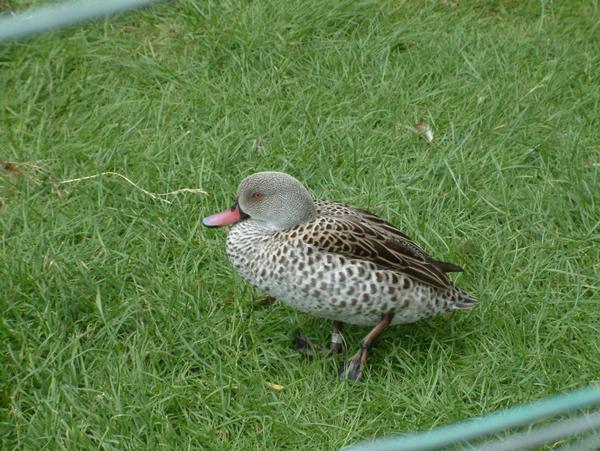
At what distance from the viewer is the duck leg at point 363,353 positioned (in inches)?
147

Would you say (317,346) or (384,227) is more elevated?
(384,227)

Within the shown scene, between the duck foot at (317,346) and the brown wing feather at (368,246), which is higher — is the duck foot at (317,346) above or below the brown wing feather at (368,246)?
below

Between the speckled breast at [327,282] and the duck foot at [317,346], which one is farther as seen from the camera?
the duck foot at [317,346]

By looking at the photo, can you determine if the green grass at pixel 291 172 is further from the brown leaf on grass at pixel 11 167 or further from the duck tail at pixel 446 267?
the duck tail at pixel 446 267

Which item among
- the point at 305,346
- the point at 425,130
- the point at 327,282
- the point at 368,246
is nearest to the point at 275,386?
the point at 305,346

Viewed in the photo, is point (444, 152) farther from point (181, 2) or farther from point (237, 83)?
point (181, 2)

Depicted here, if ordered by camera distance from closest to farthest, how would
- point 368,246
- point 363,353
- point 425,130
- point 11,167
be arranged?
point 368,246
point 363,353
point 11,167
point 425,130

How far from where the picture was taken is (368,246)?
3652 mm

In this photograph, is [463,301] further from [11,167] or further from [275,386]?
[11,167]

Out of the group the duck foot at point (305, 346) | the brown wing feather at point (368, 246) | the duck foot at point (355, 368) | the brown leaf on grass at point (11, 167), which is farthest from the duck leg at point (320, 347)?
the brown leaf on grass at point (11, 167)

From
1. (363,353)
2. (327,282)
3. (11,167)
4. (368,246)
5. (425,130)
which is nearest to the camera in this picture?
(327,282)

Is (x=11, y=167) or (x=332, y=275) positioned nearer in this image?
(x=332, y=275)

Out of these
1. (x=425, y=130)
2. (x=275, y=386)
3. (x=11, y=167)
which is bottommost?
(x=275, y=386)

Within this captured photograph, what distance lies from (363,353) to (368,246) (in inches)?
17.0
